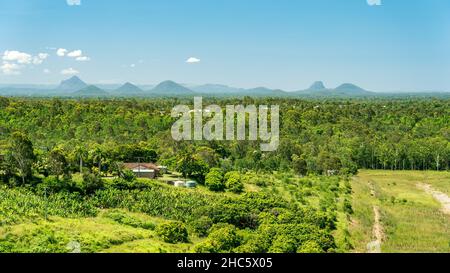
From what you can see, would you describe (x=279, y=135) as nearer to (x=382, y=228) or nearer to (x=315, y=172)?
(x=315, y=172)

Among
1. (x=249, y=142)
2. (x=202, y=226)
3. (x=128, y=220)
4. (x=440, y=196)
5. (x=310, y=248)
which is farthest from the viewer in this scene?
(x=249, y=142)

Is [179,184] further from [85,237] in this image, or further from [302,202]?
[85,237]

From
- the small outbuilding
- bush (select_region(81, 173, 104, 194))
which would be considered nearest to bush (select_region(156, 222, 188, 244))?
bush (select_region(81, 173, 104, 194))

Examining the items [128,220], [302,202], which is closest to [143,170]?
[128,220]

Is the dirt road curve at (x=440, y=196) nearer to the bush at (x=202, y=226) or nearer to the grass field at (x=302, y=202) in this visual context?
the grass field at (x=302, y=202)

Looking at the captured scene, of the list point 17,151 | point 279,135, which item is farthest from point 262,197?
point 279,135

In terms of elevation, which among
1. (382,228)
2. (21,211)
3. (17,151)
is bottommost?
(382,228)

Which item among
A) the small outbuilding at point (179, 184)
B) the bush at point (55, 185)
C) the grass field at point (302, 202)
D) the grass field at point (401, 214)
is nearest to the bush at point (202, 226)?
the grass field at point (302, 202)
